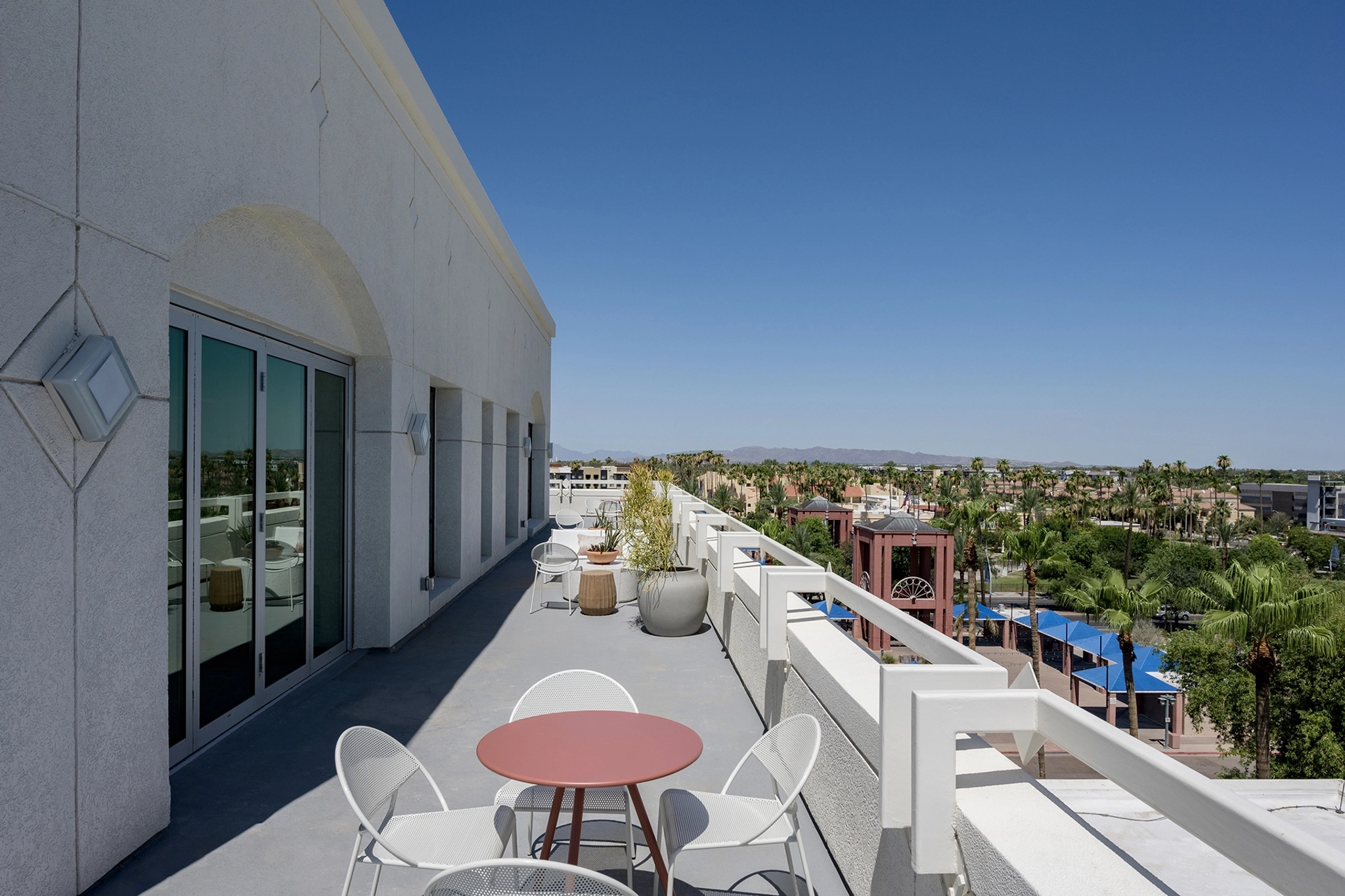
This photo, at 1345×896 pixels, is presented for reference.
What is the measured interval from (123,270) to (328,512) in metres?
A: 3.46

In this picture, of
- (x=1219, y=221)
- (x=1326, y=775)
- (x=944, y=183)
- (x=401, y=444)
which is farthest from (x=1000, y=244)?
(x=401, y=444)

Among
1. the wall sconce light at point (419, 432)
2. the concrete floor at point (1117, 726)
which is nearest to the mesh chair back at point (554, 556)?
the wall sconce light at point (419, 432)

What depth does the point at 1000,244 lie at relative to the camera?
232 feet

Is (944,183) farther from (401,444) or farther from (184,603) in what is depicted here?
(184,603)

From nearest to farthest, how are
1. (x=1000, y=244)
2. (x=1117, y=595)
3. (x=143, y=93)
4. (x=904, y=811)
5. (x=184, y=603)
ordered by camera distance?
(x=904, y=811) → (x=143, y=93) → (x=184, y=603) → (x=1117, y=595) → (x=1000, y=244)

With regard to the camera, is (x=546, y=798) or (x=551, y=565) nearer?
(x=546, y=798)

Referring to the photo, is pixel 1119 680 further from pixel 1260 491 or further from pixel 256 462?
pixel 1260 491

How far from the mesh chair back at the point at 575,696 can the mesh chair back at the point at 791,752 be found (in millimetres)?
732

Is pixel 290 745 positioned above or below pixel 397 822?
below

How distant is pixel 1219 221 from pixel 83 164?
80.9 m

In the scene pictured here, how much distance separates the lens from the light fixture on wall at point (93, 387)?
2.67m

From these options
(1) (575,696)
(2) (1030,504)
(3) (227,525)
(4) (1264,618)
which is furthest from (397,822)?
(2) (1030,504)

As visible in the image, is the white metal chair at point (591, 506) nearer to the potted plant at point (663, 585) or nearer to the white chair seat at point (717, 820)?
the potted plant at point (663, 585)

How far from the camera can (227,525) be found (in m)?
4.52
